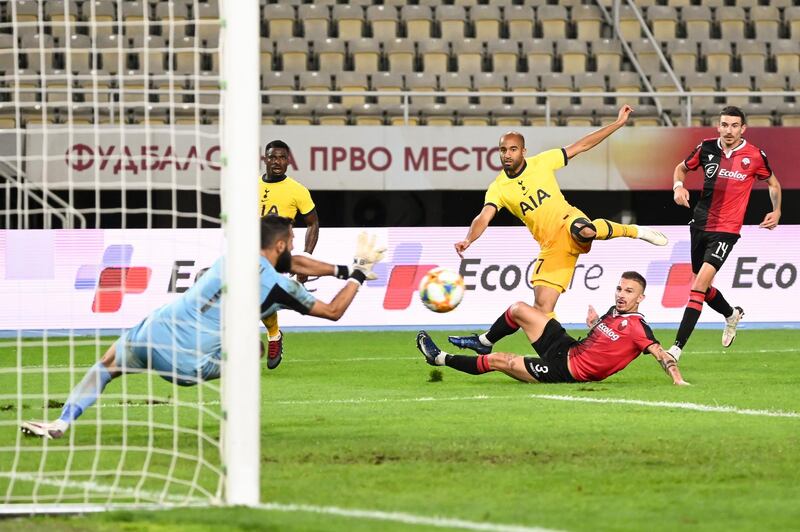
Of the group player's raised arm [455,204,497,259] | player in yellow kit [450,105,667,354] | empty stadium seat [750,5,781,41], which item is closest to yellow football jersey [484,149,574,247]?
player in yellow kit [450,105,667,354]

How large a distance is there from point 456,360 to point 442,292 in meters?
1.07

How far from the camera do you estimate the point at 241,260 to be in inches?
235

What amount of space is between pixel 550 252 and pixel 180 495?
6288 mm

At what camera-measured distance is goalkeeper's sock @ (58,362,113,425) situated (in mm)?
7777

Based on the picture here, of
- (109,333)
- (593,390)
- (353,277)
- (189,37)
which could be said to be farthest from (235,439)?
(189,37)

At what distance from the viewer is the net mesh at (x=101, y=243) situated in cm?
700

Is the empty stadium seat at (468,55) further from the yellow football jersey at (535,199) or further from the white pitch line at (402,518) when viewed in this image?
the white pitch line at (402,518)

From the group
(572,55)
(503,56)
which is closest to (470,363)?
(503,56)

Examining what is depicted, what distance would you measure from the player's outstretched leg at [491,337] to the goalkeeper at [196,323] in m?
3.65

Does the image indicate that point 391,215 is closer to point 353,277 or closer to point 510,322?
point 510,322

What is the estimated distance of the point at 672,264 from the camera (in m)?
18.7

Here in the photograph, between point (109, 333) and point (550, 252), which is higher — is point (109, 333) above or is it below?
below

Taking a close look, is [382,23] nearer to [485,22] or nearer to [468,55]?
[468,55]

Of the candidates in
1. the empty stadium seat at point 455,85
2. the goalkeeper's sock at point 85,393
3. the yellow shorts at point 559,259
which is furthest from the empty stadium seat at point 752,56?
the goalkeeper's sock at point 85,393
